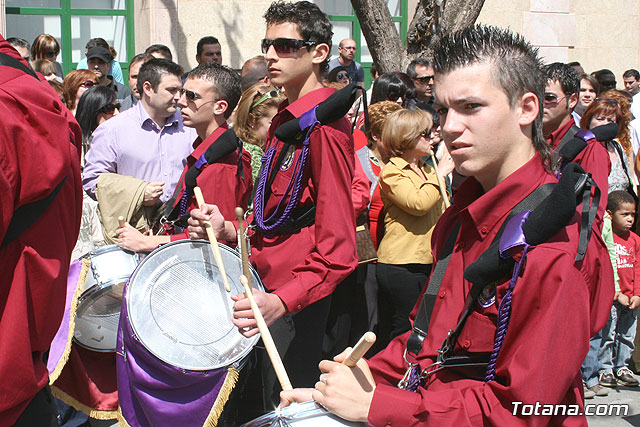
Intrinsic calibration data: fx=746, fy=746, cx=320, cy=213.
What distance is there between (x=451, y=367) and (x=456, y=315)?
0.44ft

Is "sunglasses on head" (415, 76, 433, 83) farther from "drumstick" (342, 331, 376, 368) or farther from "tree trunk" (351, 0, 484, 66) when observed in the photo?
"drumstick" (342, 331, 376, 368)

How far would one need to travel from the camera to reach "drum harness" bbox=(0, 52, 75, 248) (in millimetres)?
2114

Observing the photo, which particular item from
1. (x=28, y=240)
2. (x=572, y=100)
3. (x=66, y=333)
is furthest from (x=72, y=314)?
(x=572, y=100)

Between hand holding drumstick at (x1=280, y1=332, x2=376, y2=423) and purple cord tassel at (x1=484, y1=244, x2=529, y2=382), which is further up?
purple cord tassel at (x1=484, y1=244, x2=529, y2=382)

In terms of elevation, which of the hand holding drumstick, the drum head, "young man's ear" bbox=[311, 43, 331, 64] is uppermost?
"young man's ear" bbox=[311, 43, 331, 64]

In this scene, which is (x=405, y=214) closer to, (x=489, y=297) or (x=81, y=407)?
(x=81, y=407)

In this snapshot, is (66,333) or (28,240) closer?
(28,240)

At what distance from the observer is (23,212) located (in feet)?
7.04

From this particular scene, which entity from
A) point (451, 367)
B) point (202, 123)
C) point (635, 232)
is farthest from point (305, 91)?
point (635, 232)

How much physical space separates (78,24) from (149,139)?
6640mm

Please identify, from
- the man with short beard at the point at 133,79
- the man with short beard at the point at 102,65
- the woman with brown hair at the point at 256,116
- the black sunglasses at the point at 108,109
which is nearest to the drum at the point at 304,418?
the woman with brown hair at the point at 256,116

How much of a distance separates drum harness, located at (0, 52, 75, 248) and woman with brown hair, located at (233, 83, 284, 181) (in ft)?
8.48

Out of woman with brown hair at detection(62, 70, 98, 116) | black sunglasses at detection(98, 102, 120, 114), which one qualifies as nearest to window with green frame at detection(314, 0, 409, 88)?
woman with brown hair at detection(62, 70, 98, 116)

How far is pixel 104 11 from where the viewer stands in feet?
35.3
